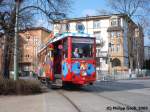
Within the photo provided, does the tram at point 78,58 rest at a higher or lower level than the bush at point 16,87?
higher

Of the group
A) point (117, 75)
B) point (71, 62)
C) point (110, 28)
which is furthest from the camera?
point (110, 28)

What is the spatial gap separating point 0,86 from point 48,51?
6.05 m

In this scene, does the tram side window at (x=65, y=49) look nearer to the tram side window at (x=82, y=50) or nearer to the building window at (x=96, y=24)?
the tram side window at (x=82, y=50)

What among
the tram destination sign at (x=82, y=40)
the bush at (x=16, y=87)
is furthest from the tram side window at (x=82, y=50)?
the bush at (x=16, y=87)

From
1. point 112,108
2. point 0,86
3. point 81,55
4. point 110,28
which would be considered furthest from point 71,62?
point 110,28

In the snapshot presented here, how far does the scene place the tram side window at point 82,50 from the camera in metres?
21.6

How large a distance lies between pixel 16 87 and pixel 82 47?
4.52 m

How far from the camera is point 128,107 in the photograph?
13.0 metres

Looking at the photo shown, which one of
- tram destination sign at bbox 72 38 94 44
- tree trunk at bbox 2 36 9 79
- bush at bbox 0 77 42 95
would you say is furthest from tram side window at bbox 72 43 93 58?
tree trunk at bbox 2 36 9 79

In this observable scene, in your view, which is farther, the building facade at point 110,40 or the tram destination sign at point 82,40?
the building facade at point 110,40

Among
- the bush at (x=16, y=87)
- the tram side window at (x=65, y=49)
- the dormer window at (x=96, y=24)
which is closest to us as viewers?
the bush at (x=16, y=87)

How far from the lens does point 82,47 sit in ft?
71.3

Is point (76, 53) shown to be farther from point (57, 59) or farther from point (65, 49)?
point (57, 59)

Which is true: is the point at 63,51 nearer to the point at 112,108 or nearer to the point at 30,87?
the point at 30,87
